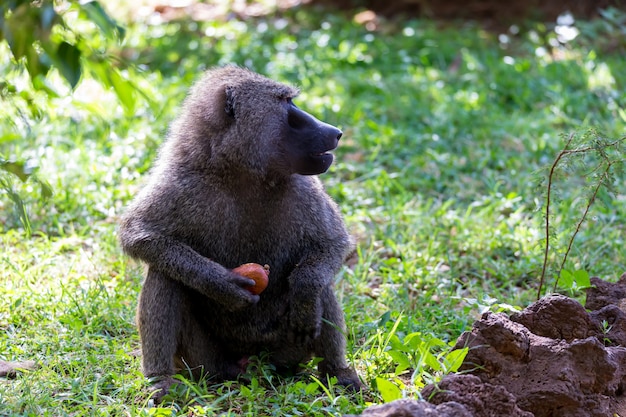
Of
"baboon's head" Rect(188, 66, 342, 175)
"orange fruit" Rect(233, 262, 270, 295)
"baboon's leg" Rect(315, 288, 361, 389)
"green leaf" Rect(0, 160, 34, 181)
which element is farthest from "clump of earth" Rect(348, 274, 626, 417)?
"green leaf" Rect(0, 160, 34, 181)

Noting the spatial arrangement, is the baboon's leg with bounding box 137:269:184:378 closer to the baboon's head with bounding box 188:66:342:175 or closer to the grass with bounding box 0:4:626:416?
the grass with bounding box 0:4:626:416

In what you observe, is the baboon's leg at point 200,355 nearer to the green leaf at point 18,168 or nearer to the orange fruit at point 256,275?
the orange fruit at point 256,275

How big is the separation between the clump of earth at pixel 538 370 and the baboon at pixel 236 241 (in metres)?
0.65

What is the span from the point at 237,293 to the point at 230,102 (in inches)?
32.0

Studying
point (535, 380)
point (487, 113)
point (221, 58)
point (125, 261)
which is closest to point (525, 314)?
point (535, 380)

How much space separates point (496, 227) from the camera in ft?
17.7

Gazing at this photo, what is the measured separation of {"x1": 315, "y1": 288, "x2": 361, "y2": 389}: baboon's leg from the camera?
3.75m

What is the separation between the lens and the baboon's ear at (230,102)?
3.70 m

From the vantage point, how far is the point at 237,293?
11.6ft

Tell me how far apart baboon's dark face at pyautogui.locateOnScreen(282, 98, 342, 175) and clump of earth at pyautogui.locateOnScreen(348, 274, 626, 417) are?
36.5 inches

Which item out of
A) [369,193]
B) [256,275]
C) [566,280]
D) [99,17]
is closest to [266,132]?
[256,275]

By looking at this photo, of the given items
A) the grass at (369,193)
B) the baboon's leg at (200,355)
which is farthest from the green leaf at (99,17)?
the baboon's leg at (200,355)

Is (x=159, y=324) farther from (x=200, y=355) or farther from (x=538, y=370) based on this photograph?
(x=538, y=370)

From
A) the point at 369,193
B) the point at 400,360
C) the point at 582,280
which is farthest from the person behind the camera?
the point at 369,193
